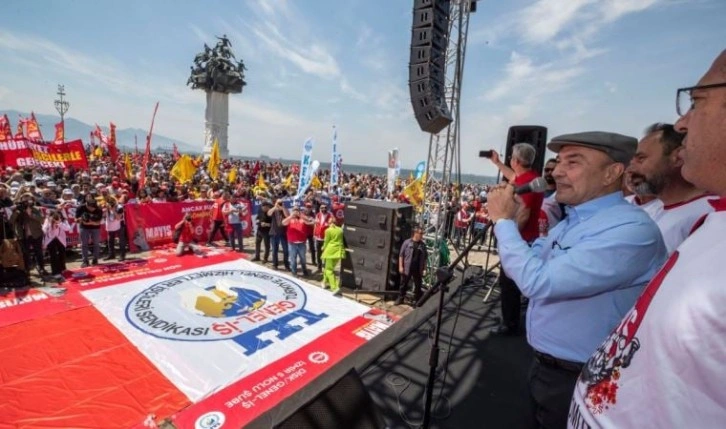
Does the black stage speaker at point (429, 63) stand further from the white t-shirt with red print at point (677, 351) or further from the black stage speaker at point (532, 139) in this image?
the white t-shirt with red print at point (677, 351)

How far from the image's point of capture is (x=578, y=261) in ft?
4.90

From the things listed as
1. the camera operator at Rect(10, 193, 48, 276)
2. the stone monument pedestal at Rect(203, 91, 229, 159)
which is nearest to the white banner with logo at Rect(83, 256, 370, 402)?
the camera operator at Rect(10, 193, 48, 276)

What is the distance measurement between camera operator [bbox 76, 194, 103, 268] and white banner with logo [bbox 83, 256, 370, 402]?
2188mm

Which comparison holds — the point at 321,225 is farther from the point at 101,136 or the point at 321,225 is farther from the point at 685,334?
the point at 101,136

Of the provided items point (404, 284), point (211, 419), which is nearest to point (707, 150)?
point (211, 419)

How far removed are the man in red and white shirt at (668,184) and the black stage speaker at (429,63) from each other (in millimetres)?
5142

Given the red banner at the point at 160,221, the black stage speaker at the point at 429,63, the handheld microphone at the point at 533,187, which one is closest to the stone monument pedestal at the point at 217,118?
the red banner at the point at 160,221

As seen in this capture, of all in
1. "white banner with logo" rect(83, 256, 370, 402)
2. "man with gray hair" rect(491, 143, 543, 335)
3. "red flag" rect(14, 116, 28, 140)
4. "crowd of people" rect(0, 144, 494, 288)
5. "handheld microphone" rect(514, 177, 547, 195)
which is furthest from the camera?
"red flag" rect(14, 116, 28, 140)

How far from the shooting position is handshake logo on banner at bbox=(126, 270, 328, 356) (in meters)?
5.94

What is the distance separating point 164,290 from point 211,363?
3416 millimetres

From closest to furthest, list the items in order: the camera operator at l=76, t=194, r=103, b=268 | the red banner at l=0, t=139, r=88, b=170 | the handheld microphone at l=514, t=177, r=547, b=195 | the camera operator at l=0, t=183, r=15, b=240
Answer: the handheld microphone at l=514, t=177, r=547, b=195
the camera operator at l=0, t=183, r=15, b=240
the camera operator at l=76, t=194, r=103, b=268
the red banner at l=0, t=139, r=88, b=170

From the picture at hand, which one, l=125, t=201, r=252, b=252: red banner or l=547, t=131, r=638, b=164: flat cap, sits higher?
l=547, t=131, r=638, b=164: flat cap

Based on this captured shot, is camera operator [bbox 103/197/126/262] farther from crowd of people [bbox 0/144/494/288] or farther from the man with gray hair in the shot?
the man with gray hair

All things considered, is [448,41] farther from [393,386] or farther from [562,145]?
[393,386]
